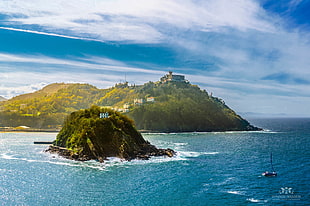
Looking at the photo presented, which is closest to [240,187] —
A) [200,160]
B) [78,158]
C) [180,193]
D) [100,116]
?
Result: [180,193]

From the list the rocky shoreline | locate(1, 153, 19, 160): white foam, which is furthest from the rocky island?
locate(1, 153, 19, 160): white foam

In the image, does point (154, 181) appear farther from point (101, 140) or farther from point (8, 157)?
point (8, 157)

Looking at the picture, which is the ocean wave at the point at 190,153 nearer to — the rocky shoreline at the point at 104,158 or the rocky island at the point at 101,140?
the rocky shoreline at the point at 104,158

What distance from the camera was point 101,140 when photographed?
88.2 meters


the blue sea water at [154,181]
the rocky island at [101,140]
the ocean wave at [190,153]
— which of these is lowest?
the blue sea water at [154,181]

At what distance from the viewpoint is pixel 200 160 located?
8475 cm

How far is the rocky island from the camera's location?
85.5m

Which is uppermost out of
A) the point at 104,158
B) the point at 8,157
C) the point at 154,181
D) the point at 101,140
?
the point at 101,140

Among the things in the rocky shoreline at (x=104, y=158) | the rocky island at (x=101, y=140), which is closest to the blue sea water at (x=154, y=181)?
the rocky shoreline at (x=104, y=158)

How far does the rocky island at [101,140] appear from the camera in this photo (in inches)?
3366

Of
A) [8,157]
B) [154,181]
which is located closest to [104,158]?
[154,181]

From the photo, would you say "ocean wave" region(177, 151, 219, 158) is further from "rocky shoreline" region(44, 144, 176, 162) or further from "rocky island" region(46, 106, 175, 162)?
"rocky island" region(46, 106, 175, 162)

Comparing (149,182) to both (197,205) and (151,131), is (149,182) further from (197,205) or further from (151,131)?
(151,131)

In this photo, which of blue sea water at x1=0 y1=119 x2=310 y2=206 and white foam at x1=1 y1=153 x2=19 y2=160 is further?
white foam at x1=1 y1=153 x2=19 y2=160
